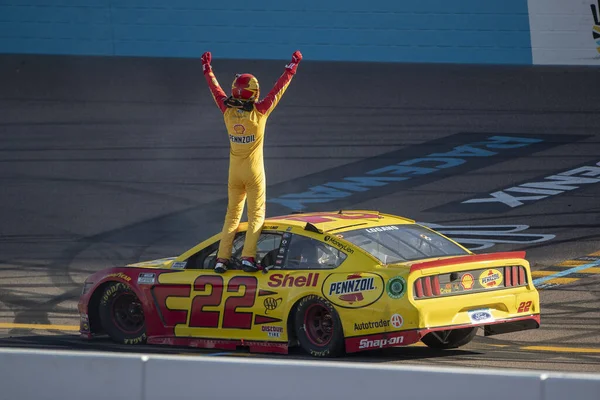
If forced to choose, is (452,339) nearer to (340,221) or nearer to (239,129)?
(340,221)

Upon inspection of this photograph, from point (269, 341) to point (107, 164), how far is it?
9900mm

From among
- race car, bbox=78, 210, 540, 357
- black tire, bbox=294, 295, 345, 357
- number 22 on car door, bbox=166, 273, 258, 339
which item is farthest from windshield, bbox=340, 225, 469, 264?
number 22 on car door, bbox=166, 273, 258, 339

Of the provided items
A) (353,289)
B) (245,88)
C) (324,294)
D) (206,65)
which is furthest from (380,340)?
(206,65)

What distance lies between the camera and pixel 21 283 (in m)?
13.2

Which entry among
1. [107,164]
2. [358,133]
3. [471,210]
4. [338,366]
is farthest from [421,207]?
→ [338,366]

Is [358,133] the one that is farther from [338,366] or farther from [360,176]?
[338,366]

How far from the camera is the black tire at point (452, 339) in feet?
32.0

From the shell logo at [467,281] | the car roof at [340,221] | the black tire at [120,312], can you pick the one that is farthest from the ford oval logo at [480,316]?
the black tire at [120,312]

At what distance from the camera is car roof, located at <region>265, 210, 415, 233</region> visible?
9558 mm

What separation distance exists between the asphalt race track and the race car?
29 cm

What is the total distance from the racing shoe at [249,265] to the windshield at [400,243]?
839 mm

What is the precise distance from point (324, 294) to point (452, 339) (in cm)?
146

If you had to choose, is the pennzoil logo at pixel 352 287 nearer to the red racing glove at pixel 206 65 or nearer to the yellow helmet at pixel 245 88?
the yellow helmet at pixel 245 88

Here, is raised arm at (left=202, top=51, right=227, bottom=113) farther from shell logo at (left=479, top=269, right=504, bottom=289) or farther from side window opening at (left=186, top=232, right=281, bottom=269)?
shell logo at (left=479, top=269, right=504, bottom=289)
